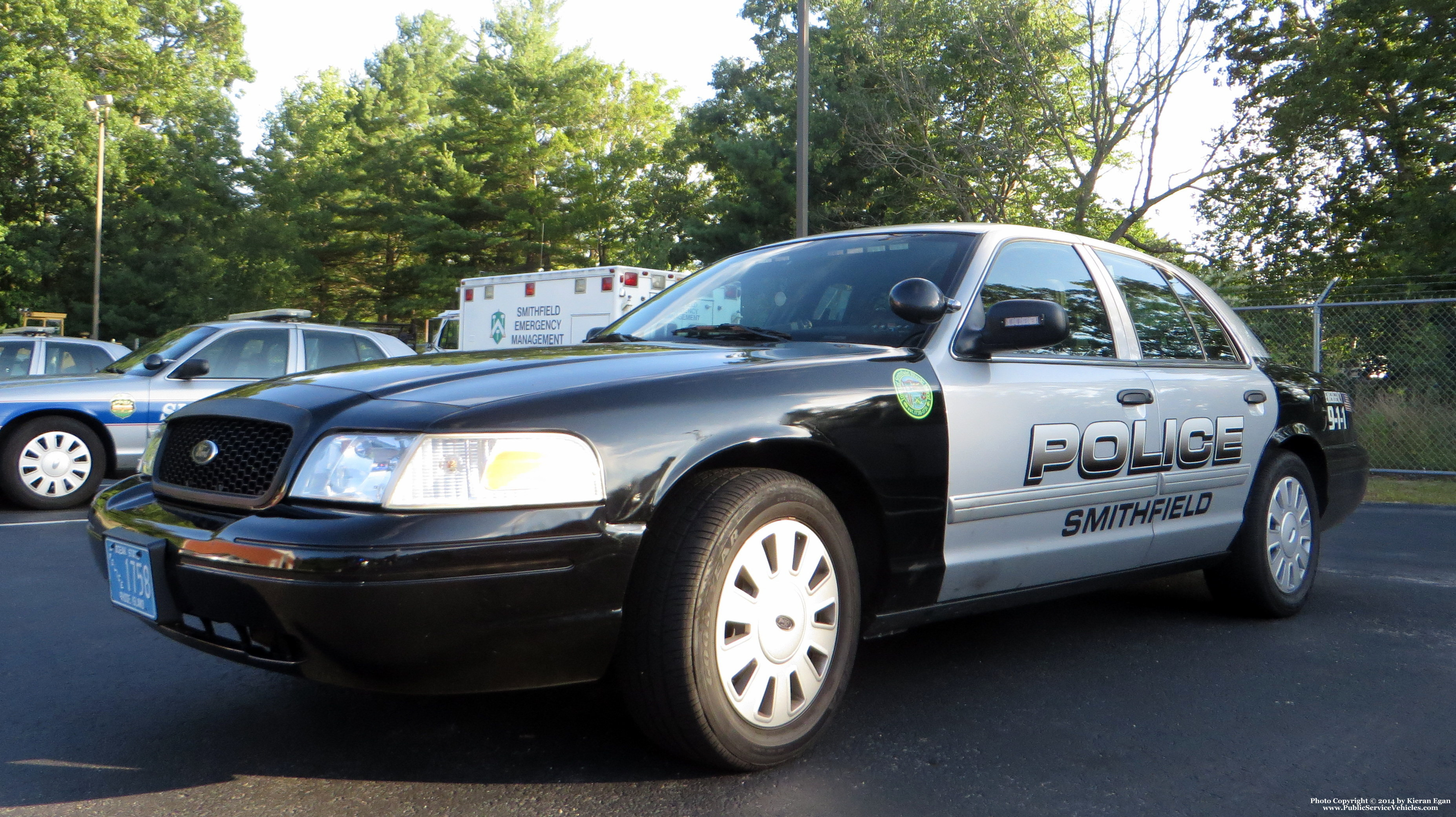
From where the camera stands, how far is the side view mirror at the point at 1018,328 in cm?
334

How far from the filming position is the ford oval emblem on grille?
277 cm

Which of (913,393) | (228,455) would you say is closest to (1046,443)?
(913,393)

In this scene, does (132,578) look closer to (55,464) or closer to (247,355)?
(55,464)

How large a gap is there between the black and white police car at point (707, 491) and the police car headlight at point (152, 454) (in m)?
0.02

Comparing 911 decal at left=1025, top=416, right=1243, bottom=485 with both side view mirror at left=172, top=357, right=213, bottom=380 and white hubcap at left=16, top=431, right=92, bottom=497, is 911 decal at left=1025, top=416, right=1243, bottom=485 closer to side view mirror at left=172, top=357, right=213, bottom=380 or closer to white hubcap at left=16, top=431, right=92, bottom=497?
side view mirror at left=172, top=357, right=213, bottom=380

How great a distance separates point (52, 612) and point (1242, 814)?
14.6ft

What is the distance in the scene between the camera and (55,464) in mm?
8523

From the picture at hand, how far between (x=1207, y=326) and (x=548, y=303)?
11925mm

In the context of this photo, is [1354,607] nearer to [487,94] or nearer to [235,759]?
[235,759]

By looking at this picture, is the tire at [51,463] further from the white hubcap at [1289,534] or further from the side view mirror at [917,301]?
the white hubcap at [1289,534]

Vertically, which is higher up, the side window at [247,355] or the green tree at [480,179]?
the green tree at [480,179]

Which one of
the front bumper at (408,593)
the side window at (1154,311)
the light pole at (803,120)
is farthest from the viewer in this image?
the light pole at (803,120)

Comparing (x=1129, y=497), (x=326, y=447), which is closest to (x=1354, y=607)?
(x=1129, y=497)

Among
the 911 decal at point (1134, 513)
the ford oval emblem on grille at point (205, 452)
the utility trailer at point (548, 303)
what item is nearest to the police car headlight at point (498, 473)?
the ford oval emblem on grille at point (205, 452)
